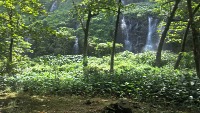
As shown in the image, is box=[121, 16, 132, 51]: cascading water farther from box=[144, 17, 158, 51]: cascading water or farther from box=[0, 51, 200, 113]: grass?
box=[0, 51, 200, 113]: grass

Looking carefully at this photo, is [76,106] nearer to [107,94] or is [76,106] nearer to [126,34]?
[107,94]

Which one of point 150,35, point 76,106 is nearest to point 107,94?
point 76,106

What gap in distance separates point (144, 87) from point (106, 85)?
1.34 metres

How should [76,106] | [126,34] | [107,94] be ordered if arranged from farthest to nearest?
[126,34]
[107,94]
[76,106]

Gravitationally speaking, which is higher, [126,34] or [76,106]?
[126,34]

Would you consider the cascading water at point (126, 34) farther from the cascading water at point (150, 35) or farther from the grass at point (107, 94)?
the grass at point (107, 94)

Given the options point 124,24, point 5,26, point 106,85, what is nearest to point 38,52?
point 124,24

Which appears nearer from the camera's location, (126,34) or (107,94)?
(107,94)

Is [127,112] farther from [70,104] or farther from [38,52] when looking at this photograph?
[38,52]

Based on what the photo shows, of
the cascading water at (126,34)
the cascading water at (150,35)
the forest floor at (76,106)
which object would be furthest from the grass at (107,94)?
the cascading water at (126,34)

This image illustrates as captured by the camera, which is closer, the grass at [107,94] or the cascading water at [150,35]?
the grass at [107,94]

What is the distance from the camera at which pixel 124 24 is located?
27.0m

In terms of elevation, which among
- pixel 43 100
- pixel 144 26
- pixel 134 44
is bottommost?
pixel 43 100

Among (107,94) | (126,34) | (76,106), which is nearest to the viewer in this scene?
(76,106)
